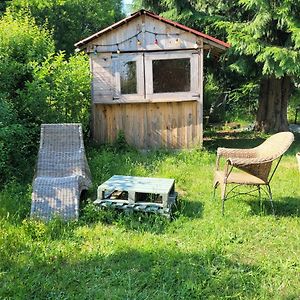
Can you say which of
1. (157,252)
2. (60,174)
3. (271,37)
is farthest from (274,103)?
(157,252)

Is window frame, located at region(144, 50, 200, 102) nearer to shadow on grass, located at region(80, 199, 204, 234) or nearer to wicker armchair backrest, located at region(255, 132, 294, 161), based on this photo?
wicker armchair backrest, located at region(255, 132, 294, 161)

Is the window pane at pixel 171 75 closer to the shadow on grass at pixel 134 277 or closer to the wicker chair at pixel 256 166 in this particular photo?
the wicker chair at pixel 256 166

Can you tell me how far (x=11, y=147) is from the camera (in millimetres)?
6238

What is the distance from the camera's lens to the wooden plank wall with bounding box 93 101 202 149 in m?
8.70

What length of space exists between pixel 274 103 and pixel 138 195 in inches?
330

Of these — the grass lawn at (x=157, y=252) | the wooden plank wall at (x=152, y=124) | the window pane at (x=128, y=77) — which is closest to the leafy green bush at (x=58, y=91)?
the wooden plank wall at (x=152, y=124)

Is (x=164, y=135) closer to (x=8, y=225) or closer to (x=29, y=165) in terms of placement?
(x=29, y=165)

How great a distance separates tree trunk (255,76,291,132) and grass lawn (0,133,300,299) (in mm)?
6972

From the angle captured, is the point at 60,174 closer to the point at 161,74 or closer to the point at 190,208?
the point at 190,208

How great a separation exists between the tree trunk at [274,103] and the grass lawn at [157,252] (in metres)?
6.97

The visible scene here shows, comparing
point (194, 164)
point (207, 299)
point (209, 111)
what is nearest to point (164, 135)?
point (194, 164)

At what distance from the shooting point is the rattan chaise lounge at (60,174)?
182 inches

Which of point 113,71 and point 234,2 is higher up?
point 234,2

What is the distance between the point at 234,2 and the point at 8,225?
9718 mm
